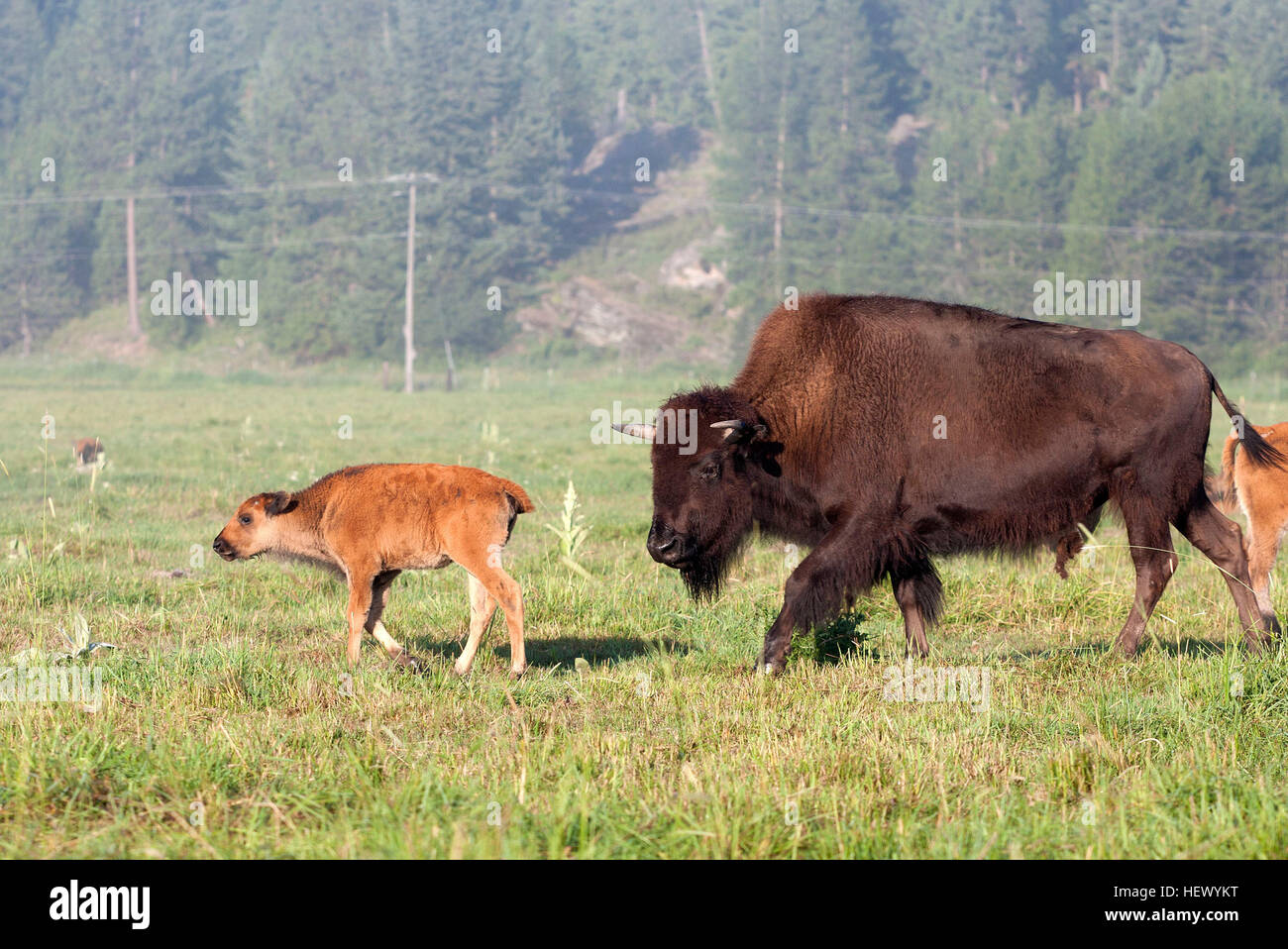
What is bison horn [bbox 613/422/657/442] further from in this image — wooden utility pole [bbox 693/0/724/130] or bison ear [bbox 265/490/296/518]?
wooden utility pole [bbox 693/0/724/130]

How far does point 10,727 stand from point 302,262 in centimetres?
5586

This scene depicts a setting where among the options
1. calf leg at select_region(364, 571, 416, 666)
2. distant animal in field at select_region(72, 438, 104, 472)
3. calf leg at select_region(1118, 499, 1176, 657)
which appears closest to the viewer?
calf leg at select_region(364, 571, 416, 666)

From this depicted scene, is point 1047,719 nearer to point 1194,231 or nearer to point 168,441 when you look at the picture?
point 168,441

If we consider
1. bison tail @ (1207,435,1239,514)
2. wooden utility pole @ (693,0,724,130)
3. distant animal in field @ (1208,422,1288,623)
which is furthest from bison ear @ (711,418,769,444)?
wooden utility pole @ (693,0,724,130)

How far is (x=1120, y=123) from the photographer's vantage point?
49688 mm

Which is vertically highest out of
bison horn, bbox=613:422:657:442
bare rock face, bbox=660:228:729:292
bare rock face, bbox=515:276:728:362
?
bare rock face, bbox=660:228:729:292

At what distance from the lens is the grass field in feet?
14.2

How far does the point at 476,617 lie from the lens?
277 inches

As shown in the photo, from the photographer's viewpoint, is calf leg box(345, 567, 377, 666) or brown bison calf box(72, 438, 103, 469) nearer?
calf leg box(345, 567, 377, 666)

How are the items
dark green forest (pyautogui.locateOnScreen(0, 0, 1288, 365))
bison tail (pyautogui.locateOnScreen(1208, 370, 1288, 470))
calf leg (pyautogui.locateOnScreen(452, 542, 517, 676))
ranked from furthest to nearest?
dark green forest (pyautogui.locateOnScreen(0, 0, 1288, 365))
bison tail (pyautogui.locateOnScreen(1208, 370, 1288, 470))
calf leg (pyautogui.locateOnScreen(452, 542, 517, 676))

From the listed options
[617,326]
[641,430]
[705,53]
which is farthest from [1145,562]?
[705,53]

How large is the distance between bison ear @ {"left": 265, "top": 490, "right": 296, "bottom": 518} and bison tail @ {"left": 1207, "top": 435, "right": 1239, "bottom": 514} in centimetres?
631

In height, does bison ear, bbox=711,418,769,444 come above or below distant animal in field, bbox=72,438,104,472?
above

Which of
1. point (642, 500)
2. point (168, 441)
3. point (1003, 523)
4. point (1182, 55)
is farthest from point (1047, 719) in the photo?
point (1182, 55)
